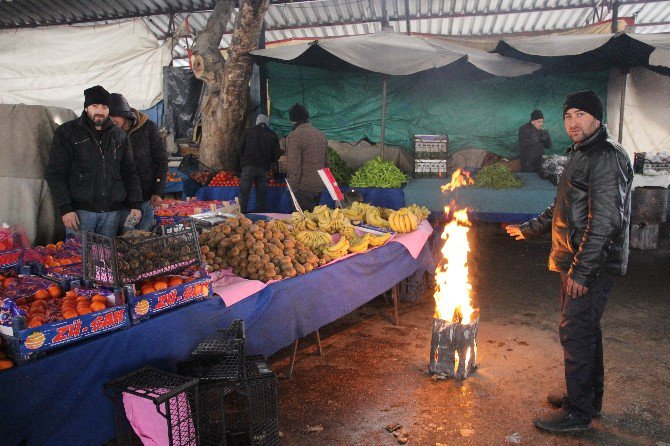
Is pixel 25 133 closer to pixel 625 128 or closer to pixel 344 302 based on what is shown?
pixel 344 302

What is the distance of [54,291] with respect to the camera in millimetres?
3062

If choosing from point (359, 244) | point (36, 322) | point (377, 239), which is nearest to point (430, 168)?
point (377, 239)

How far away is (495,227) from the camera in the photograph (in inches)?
404

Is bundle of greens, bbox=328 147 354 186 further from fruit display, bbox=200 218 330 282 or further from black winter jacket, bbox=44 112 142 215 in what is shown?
black winter jacket, bbox=44 112 142 215

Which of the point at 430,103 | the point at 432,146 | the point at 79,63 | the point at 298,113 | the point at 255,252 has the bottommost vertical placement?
the point at 255,252

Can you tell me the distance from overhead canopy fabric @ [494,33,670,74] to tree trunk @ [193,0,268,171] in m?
4.78

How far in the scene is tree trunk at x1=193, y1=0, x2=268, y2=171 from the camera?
387 inches

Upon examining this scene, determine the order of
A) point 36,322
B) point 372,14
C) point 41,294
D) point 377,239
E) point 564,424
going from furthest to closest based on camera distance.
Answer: point 372,14 < point 377,239 < point 564,424 < point 41,294 < point 36,322

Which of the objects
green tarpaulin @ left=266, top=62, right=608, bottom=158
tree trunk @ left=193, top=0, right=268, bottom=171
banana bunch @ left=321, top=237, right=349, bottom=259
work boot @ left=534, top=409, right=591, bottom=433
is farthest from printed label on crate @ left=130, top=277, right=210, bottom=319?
green tarpaulin @ left=266, top=62, right=608, bottom=158

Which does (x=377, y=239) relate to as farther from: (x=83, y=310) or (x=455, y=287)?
(x=83, y=310)

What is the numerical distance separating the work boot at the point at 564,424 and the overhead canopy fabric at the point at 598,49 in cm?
616

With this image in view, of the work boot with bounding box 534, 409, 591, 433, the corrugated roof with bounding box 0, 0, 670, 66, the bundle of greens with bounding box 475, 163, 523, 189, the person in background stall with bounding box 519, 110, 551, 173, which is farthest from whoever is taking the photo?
the corrugated roof with bounding box 0, 0, 670, 66

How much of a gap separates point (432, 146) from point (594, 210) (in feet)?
20.6

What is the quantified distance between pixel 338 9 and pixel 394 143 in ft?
15.5
